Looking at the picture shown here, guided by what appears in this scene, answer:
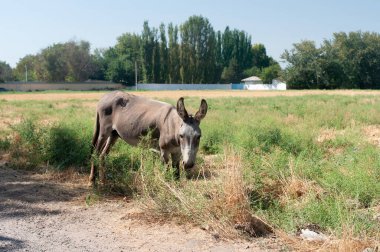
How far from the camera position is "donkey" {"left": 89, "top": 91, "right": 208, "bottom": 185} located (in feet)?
21.8

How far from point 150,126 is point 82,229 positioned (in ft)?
8.50

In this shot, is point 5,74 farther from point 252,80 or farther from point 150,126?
point 150,126

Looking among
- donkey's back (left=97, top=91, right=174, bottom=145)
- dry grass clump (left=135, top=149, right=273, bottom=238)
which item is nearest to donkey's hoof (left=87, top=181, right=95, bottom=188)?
donkey's back (left=97, top=91, right=174, bottom=145)

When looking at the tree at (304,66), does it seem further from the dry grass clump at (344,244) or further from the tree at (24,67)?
the dry grass clump at (344,244)

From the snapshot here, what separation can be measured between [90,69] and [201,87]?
29698 mm

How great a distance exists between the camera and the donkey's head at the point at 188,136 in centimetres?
641

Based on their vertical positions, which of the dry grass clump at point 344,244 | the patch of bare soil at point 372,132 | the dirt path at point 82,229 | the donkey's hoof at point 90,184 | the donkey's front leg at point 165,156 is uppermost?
A: the donkey's front leg at point 165,156

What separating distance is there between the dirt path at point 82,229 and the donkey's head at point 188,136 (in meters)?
1.07

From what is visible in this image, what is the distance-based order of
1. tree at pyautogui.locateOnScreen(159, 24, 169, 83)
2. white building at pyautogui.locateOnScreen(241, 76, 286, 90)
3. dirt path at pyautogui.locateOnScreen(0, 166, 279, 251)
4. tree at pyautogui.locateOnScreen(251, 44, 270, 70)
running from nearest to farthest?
dirt path at pyautogui.locateOnScreen(0, 166, 279, 251), white building at pyautogui.locateOnScreen(241, 76, 286, 90), tree at pyautogui.locateOnScreen(159, 24, 169, 83), tree at pyautogui.locateOnScreen(251, 44, 270, 70)

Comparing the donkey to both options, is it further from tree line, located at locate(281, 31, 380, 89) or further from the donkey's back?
tree line, located at locate(281, 31, 380, 89)

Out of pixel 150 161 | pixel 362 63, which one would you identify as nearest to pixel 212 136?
pixel 150 161

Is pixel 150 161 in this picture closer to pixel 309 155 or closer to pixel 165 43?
pixel 309 155

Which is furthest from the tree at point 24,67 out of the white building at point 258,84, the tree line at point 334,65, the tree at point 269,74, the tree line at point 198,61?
the tree line at point 334,65

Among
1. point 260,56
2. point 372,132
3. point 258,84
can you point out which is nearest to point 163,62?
point 258,84
